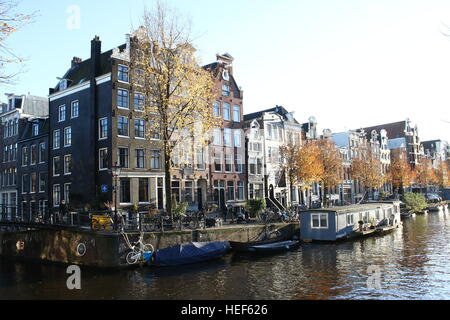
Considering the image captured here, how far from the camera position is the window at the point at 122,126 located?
37.2m

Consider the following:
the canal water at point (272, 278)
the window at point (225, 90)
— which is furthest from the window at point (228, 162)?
the canal water at point (272, 278)

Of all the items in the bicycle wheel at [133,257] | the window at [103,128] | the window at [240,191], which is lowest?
the bicycle wheel at [133,257]

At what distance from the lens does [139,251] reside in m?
26.3

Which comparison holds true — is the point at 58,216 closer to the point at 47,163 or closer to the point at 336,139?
the point at 47,163

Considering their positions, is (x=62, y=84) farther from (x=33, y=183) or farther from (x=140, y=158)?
(x=140, y=158)

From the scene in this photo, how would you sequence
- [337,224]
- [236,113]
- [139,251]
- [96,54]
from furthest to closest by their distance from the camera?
[236,113] → [96,54] → [337,224] → [139,251]

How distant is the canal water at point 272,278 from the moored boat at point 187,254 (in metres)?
0.68

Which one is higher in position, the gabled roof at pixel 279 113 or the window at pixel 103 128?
the gabled roof at pixel 279 113

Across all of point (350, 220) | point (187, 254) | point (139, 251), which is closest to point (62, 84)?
point (139, 251)

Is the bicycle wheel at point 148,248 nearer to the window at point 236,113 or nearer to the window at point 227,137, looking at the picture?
the window at point 227,137

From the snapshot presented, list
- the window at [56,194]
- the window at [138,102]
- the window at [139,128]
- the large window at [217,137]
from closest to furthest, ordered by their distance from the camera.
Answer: the window at [139,128] → the window at [138,102] → the window at [56,194] → the large window at [217,137]

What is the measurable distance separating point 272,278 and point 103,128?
77.0ft

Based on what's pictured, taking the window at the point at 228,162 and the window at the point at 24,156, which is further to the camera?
the window at the point at 228,162

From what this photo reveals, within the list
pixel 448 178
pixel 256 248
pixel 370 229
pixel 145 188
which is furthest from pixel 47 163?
pixel 448 178
